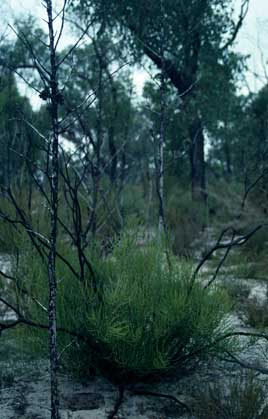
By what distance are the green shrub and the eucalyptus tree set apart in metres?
6.53

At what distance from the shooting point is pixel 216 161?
30109 millimetres

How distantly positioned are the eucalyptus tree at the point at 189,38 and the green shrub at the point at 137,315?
653 cm

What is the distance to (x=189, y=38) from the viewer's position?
42.9ft

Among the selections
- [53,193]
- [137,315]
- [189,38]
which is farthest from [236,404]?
[189,38]

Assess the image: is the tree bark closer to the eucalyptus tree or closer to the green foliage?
the green foliage

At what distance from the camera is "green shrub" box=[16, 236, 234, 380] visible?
4207 millimetres

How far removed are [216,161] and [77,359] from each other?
26.1 metres

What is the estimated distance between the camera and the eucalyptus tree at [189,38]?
11.5 meters

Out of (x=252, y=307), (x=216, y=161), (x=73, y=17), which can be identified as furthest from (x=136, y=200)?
(x=216, y=161)

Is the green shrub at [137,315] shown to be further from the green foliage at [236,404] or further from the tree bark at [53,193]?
the tree bark at [53,193]

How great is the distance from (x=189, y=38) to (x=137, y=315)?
31.8 ft

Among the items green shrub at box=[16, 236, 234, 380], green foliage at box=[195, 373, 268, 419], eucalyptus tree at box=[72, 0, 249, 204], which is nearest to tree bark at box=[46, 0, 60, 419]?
green shrub at box=[16, 236, 234, 380]

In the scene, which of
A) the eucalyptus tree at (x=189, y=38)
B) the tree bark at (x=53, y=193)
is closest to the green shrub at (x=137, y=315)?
the tree bark at (x=53, y=193)

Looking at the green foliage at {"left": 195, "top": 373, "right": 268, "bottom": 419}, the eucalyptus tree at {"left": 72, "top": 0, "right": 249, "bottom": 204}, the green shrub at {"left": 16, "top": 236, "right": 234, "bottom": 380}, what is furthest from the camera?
the eucalyptus tree at {"left": 72, "top": 0, "right": 249, "bottom": 204}
